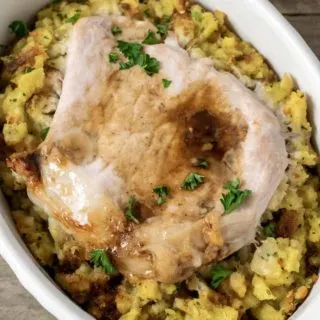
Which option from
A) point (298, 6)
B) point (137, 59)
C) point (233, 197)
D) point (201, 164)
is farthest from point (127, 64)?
point (298, 6)

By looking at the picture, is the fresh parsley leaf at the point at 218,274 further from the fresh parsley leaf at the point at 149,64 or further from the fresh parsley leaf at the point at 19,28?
the fresh parsley leaf at the point at 19,28

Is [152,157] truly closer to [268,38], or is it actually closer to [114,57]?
[114,57]

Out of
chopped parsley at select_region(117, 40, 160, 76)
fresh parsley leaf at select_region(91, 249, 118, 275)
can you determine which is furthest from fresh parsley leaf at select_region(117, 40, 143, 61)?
fresh parsley leaf at select_region(91, 249, 118, 275)

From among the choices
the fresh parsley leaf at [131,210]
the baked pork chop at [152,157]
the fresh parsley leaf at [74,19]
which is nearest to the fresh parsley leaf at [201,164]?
the baked pork chop at [152,157]

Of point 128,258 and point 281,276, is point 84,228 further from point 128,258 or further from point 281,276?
point 281,276

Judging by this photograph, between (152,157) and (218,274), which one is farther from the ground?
(152,157)
